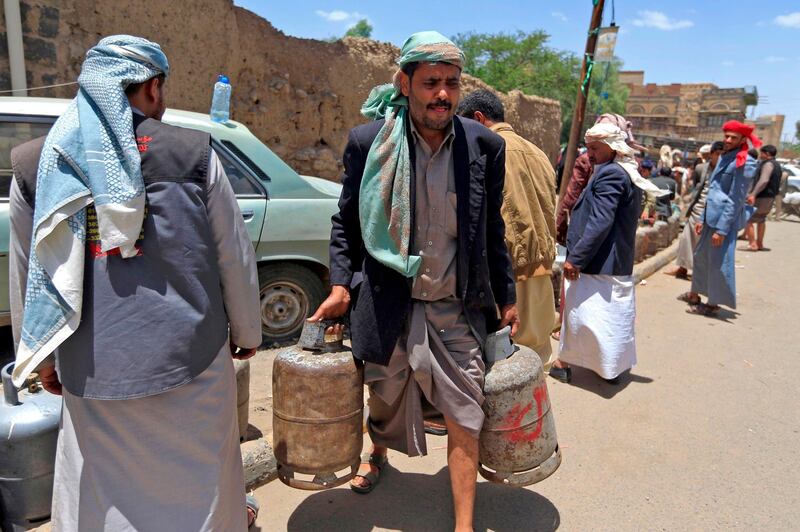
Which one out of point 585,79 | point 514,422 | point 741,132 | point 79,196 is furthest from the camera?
point 585,79

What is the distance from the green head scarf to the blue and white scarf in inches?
34.8

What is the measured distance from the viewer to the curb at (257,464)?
9.55 feet

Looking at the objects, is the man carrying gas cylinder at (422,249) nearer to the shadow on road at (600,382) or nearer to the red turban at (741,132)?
the shadow on road at (600,382)

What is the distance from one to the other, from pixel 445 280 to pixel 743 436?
2.62 metres

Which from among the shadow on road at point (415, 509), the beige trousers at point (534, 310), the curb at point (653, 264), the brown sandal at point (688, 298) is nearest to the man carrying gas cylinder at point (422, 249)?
the shadow on road at point (415, 509)

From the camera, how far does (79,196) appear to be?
63.3 inches

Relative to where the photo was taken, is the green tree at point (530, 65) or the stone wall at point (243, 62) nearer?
the stone wall at point (243, 62)

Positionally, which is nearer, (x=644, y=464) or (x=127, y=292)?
(x=127, y=292)

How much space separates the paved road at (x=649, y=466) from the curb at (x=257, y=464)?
51 millimetres

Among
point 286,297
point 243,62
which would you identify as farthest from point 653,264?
point 243,62

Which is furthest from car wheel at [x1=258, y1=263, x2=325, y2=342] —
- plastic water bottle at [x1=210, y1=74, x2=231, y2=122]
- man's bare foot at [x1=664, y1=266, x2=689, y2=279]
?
man's bare foot at [x1=664, y1=266, x2=689, y2=279]

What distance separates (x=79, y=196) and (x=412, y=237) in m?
1.19

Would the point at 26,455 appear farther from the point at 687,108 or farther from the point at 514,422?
the point at 687,108

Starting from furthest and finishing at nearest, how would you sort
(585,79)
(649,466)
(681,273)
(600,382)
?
(681,273) → (585,79) → (600,382) → (649,466)
